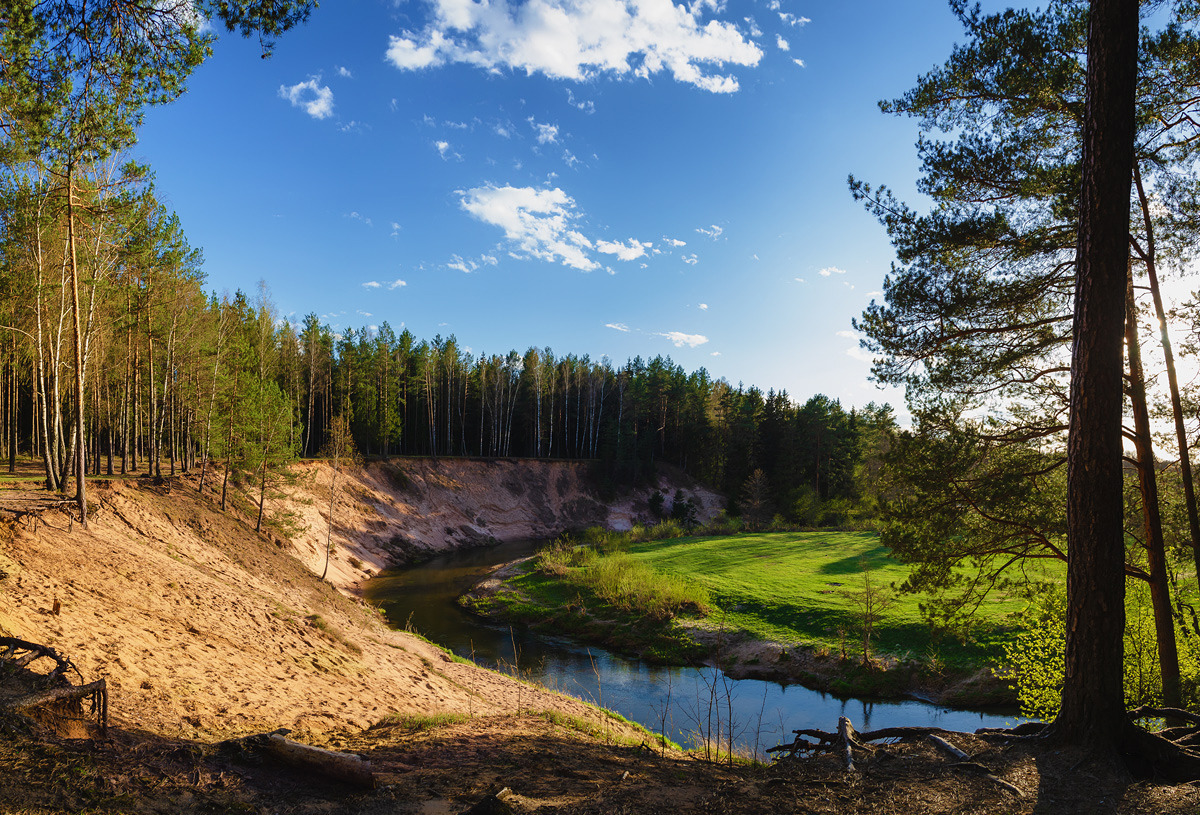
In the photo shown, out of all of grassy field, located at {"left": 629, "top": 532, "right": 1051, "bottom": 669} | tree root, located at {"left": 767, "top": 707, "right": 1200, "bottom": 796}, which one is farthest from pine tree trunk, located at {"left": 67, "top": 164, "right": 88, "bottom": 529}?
grassy field, located at {"left": 629, "top": 532, "right": 1051, "bottom": 669}

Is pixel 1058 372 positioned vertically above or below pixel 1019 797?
above

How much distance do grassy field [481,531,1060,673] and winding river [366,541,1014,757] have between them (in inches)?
80.5

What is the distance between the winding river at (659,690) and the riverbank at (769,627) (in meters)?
0.83

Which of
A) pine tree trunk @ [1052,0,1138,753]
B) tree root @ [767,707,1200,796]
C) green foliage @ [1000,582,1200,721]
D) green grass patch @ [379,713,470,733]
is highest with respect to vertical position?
pine tree trunk @ [1052,0,1138,753]

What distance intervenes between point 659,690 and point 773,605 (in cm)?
939

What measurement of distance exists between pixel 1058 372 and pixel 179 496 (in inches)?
1231

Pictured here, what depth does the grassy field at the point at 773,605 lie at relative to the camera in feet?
73.1

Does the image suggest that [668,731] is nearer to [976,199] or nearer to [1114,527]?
[1114,527]

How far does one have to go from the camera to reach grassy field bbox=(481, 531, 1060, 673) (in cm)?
2228

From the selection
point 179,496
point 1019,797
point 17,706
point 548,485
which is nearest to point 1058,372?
point 1019,797

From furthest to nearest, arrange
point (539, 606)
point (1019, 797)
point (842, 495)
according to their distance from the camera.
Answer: point (842, 495), point (539, 606), point (1019, 797)

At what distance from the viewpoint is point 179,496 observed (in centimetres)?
2527

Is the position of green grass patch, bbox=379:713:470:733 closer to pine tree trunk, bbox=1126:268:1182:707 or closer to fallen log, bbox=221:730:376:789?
fallen log, bbox=221:730:376:789

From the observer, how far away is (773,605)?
27812mm
